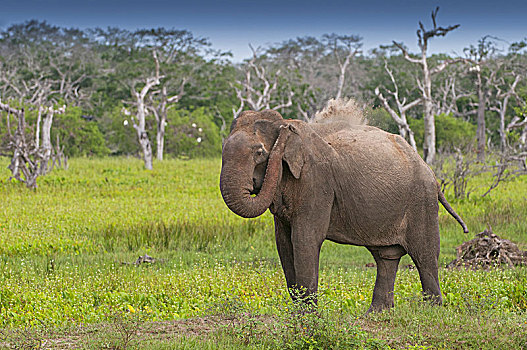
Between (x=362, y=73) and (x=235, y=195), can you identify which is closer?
(x=235, y=195)

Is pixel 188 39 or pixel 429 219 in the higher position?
pixel 188 39

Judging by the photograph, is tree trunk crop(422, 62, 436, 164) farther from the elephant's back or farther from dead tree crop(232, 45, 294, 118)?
the elephant's back

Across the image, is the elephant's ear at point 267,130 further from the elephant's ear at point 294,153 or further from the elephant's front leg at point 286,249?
the elephant's front leg at point 286,249

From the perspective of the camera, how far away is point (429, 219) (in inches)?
244

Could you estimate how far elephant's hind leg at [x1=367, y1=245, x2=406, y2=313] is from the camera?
20.7ft

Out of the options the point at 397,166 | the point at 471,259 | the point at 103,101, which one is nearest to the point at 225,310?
the point at 397,166

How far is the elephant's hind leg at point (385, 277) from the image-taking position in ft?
20.7

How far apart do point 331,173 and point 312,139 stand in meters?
0.34

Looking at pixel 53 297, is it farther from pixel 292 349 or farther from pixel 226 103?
pixel 226 103

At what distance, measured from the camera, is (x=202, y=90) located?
48406mm

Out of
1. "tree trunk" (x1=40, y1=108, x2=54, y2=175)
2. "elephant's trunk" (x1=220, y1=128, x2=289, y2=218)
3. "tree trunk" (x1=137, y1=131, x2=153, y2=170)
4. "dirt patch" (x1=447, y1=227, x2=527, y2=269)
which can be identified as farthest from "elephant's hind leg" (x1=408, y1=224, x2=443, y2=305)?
"tree trunk" (x1=137, y1=131, x2=153, y2=170)

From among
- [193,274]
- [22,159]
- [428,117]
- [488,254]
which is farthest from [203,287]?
[428,117]

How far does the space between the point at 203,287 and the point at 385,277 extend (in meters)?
2.65

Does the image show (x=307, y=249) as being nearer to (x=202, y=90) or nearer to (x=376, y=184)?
(x=376, y=184)
